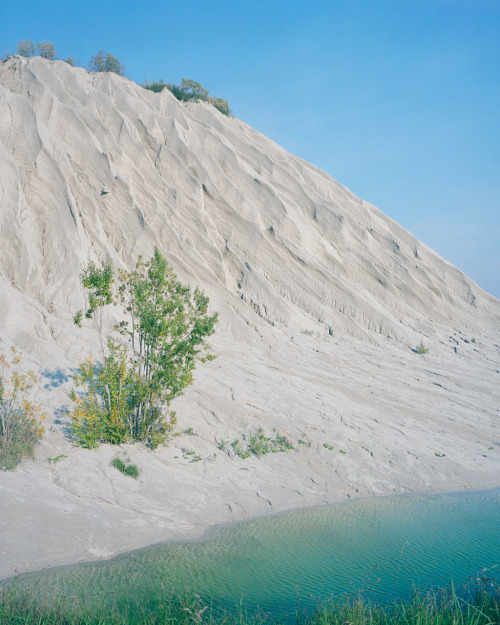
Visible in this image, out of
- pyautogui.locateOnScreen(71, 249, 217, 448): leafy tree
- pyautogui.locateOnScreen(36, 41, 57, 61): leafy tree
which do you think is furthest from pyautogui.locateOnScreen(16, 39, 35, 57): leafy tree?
pyautogui.locateOnScreen(71, 249, 217, 448): leafy tree

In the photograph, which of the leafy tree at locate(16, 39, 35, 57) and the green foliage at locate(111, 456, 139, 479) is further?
the leafy tree at locate(16, 39, 35, 57)

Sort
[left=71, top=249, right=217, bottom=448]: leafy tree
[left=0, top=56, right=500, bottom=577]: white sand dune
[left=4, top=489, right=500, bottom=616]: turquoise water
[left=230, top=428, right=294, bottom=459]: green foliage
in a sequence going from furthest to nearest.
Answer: [left=230, top=428, right=294, bottom=459]: green foliage → [left=71, top=249, right=217, bottom=448]: leafy tree → [left=0, top=56, right=500, bottom=577]: white sand dune → [left=4, top=489, right=500, bottom=616]: turquoise water

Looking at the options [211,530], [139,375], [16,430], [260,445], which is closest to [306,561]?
[211,530]

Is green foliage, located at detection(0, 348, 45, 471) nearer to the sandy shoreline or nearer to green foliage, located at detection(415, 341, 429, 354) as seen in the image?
the sandy shoreline

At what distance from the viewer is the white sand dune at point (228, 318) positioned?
991 cm

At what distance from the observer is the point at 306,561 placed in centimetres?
786

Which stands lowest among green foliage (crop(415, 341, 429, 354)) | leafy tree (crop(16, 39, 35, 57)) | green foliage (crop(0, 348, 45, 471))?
green foliage (crop(0, 348, 45, 471))

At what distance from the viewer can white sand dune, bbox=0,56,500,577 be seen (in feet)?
32.5

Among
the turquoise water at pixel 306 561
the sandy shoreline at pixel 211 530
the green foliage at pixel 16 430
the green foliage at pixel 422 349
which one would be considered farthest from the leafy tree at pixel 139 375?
the green foliage at pixel 422 349

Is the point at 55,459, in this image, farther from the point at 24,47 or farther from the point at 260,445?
the point at 24,47

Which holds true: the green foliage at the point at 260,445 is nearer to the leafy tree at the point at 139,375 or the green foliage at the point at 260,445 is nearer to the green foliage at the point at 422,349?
the leafy tree at the point at 139,375

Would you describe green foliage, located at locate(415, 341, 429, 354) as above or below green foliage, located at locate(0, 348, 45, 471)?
above

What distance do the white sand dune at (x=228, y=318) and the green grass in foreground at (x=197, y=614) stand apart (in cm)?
190

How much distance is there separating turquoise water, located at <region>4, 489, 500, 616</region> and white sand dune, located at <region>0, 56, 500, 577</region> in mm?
652
